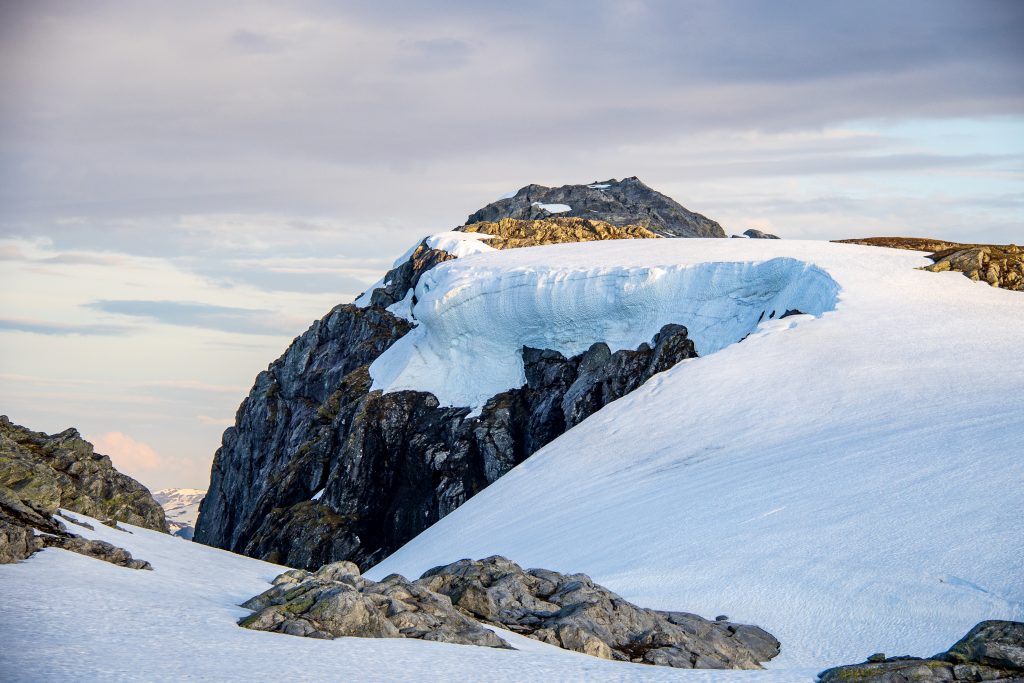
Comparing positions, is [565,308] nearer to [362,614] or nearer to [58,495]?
[58,495]

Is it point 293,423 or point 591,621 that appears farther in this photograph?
point 293,423

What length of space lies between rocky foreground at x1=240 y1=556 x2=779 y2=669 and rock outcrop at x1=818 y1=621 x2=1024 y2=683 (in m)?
3.52

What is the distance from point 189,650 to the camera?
692 inches

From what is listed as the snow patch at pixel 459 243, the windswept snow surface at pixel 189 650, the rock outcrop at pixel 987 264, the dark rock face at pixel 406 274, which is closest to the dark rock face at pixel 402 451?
the dark rock face at pixel 406 274

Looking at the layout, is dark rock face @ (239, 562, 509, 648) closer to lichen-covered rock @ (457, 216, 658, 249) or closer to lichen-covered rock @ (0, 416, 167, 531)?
lichen-covered rock @ (0, 416, 167, 531)

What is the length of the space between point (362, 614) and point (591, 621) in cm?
523

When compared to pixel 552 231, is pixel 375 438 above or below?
below

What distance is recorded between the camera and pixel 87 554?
26.2 metres

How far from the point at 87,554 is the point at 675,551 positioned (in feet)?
51.9

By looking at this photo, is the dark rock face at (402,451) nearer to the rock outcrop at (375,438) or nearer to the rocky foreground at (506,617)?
the rock outcrop at (375,438)

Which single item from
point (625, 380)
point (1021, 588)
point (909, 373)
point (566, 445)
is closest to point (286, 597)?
point (1021, 588)

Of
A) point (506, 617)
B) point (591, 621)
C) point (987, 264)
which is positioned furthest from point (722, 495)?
point (987, 264)

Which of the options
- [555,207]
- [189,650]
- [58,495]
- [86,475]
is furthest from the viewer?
[555,207]

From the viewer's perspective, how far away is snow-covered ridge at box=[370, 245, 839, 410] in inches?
2180
